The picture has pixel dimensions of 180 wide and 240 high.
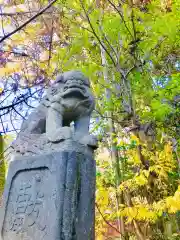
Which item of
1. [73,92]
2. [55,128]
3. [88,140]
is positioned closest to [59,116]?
[55,128]

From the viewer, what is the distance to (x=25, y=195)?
102 inches

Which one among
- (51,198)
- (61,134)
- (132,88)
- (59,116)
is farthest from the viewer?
(132,88)

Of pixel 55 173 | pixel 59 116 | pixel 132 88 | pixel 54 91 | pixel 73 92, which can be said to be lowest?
pixel 55 173

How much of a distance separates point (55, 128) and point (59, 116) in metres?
0.16

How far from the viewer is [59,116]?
2867 millimetres

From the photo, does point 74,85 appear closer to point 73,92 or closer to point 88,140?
point 73,92

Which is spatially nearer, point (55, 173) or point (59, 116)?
point (55, 173)

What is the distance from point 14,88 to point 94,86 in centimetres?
365

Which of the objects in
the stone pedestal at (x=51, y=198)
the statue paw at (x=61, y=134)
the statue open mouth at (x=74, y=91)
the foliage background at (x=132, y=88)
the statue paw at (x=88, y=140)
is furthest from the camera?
the foliage background at (x=132, y=88)

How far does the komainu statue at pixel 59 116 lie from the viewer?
2.76 m

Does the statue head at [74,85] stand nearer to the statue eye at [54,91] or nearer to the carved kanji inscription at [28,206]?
the statue eye at [54,91]

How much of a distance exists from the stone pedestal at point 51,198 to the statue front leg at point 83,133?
0.11 meters

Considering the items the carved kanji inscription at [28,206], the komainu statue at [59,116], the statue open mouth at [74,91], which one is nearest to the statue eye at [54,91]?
the komainu statue at [59,116]

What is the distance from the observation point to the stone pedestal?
7.52 feet
